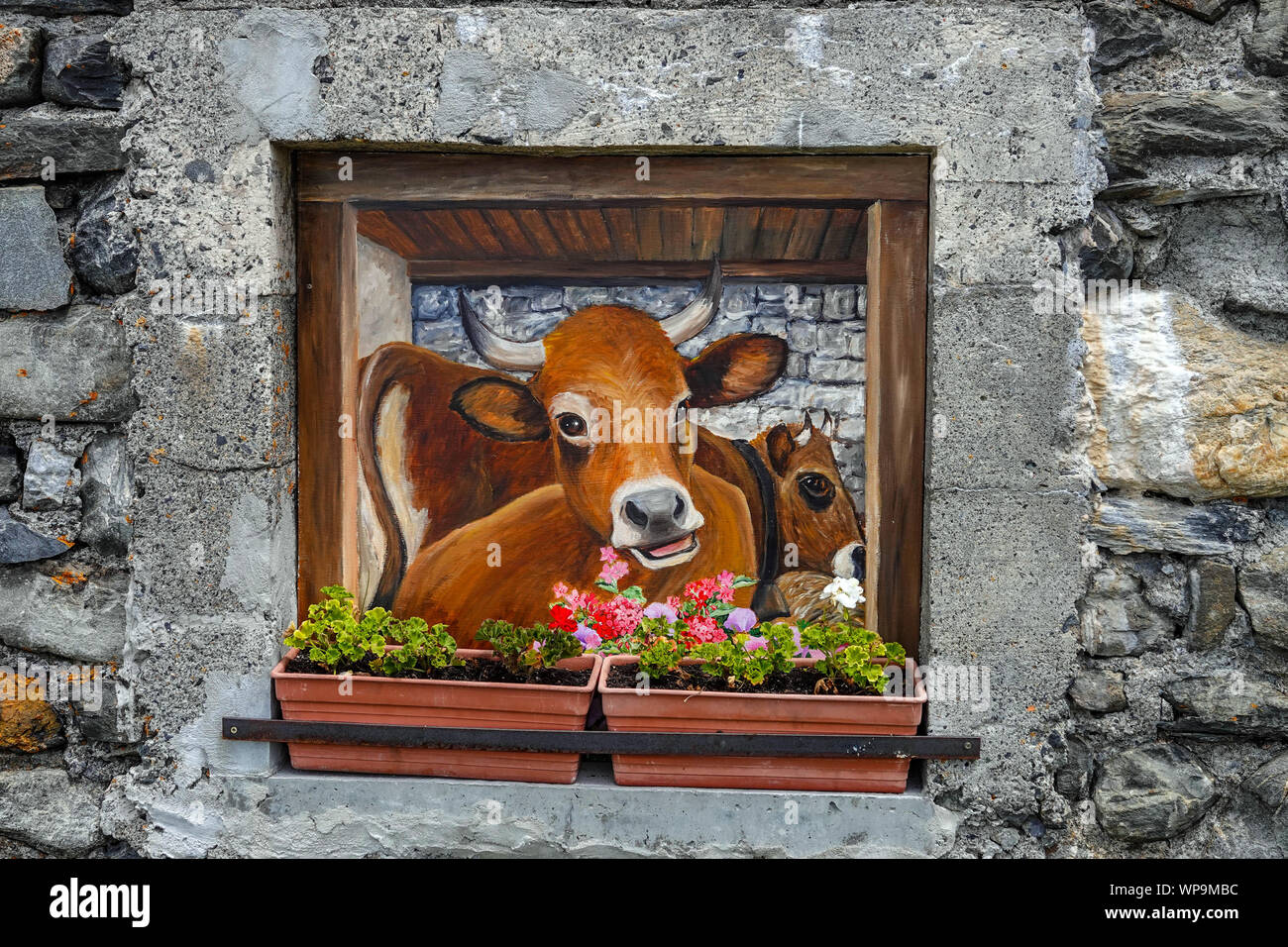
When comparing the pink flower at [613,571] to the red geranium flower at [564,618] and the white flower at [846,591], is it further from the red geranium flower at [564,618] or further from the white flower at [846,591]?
the white flower at [846,591]

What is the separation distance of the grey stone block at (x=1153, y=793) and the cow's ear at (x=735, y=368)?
132cm

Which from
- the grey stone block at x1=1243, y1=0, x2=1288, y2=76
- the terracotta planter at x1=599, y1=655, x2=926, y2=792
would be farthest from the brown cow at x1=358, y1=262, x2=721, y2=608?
the grey stone block at x1=1243, y1=0, x2=1288, y2=76

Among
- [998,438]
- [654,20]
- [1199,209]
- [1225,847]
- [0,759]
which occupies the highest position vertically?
[654,20]

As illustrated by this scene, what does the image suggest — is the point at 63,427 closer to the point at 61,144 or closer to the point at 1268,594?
the point at 61,144

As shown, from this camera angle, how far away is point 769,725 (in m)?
2.44

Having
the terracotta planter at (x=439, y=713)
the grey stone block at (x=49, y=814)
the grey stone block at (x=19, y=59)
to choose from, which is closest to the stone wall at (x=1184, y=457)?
the terracotta planter at (x=439, y=713)

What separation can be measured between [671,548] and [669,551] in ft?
0.03

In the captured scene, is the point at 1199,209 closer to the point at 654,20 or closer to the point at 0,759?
the point at 654,20

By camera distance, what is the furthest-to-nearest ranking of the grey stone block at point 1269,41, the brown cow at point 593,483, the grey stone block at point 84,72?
1. the brown cow at point 593,483
2. the grey stone block at point 84,72
3. the grey stone block at point 1269,41

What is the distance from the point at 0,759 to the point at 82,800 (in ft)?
0.83

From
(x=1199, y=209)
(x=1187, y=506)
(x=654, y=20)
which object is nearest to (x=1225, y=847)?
(x=1187, y=506)

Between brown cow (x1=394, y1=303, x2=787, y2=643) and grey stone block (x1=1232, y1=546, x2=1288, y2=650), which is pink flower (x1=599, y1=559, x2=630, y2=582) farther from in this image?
grey stone block (x1=1232, y1=546, x2=1288, y2=650)

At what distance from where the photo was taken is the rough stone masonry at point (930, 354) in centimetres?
241

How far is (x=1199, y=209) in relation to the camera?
2.47 m
